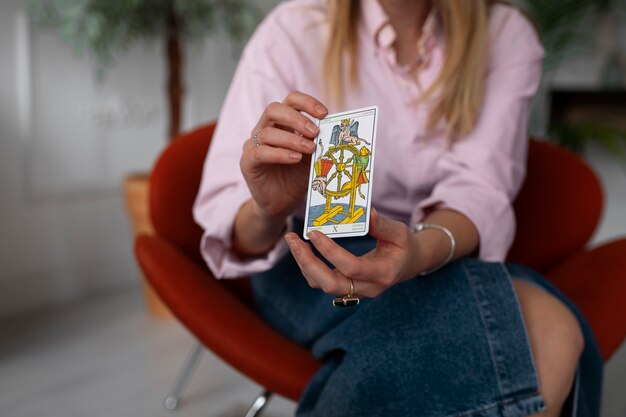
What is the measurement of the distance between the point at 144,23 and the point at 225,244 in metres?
1.39

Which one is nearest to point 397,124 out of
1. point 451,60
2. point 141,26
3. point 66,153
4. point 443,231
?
point 451,60

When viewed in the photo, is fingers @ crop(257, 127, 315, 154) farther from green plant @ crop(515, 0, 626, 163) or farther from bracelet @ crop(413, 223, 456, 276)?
green plant @ crop(515, 0, 626, 163)

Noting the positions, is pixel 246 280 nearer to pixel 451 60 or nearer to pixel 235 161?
pixel 235 161

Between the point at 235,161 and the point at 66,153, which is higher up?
the point at 235,161

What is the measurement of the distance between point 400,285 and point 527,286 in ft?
0.66

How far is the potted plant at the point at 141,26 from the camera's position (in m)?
2.28

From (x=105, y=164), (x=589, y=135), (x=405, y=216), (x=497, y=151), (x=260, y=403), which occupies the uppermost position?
(x=497, y=151)

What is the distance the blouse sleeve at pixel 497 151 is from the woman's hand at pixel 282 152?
0.34 m

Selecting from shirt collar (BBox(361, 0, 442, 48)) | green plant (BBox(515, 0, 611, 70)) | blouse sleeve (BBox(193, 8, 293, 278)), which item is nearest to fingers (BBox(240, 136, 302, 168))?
blouse sleeve (BBox(193, 8, 293, 278))

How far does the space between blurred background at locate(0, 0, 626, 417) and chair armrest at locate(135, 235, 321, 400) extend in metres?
0.70

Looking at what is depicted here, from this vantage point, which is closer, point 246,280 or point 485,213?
point 485,213

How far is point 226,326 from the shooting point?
1.21 meters

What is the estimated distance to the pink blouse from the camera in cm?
122

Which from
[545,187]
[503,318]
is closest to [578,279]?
[545,187]
